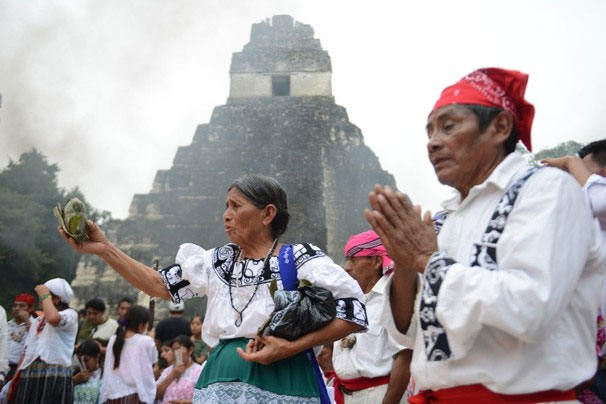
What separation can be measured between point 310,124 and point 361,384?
2036 cm

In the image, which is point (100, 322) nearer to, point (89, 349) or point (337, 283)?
point (89, 349)

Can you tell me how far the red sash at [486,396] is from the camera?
1945mm

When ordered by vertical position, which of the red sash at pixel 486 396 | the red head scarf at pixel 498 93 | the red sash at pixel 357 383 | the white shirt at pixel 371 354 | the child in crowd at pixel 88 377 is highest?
the red head scarf at pixel 498 93

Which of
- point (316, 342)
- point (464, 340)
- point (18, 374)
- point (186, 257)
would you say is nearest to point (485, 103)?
point (464, 340)

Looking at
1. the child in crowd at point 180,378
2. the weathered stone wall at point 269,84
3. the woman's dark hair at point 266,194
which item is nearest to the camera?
the woman's dark hair at point 266,194

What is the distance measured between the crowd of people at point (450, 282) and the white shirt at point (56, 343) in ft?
13.5

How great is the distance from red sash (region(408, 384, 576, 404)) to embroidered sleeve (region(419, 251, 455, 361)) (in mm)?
130

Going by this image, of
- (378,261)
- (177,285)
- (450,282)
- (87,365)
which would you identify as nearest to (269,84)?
(87,365)

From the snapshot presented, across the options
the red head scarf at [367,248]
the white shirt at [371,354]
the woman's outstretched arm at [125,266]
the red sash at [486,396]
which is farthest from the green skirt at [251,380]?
the red head scarf at [367,248]

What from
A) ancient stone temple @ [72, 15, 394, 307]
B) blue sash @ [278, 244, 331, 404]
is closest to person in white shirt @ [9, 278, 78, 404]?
blue sash @ [278, 244, 331, 404]

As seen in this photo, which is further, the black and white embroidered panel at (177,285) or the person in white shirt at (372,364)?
the person in white shirt at (372,364)

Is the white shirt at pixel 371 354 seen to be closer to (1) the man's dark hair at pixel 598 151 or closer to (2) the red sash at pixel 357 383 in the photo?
(2) the red sash at pixel 357 383

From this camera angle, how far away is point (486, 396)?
6.57 ft

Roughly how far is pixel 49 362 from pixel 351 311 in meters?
5.09
